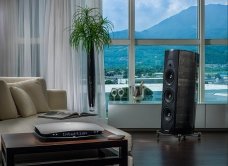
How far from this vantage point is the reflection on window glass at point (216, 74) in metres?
6.20

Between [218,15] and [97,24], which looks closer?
[97,24]

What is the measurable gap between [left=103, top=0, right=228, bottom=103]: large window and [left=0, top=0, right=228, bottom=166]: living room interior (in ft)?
0.05

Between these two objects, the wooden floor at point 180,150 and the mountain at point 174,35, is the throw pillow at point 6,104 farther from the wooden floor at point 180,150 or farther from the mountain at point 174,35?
the mountain at point 174,35

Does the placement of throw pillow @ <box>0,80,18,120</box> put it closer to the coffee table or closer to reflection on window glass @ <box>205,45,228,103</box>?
the coffee table

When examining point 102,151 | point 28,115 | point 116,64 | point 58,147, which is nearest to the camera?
point 58,147

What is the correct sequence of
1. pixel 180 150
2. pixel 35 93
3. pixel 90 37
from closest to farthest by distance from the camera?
pixel 35 93 < pixel 180 150 < pixel 90 37

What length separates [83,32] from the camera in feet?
17.5

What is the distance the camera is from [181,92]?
16.1 ft

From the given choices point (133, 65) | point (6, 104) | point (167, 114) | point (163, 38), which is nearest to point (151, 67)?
point (133, 65)

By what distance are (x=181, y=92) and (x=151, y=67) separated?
56.1 inches

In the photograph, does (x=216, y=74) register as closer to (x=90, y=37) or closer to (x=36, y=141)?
(x=90, y=37)

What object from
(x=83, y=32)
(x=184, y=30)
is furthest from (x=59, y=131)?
(x=184, y=30)

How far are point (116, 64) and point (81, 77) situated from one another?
0.68 metres

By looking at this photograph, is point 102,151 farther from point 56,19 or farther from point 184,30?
point 184,30
